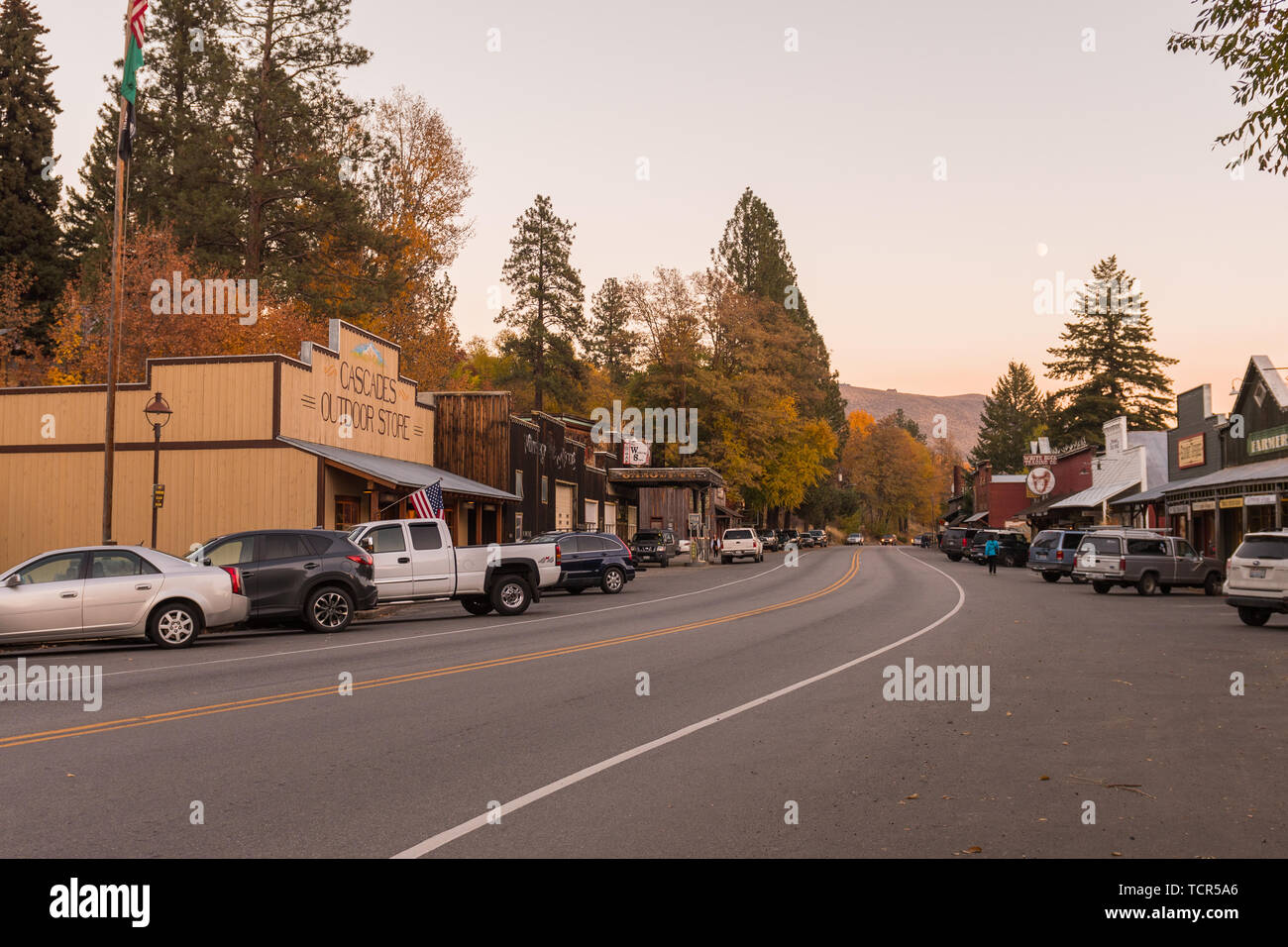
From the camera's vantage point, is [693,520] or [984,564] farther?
[693,520]

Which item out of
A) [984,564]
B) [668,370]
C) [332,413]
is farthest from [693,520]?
[332,413]

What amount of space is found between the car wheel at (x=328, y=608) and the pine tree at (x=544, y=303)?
198 ft

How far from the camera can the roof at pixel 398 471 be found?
2703 centimetres

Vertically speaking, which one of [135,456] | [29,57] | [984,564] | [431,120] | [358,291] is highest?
[29,57]

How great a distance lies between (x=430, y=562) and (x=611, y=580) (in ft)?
34.6

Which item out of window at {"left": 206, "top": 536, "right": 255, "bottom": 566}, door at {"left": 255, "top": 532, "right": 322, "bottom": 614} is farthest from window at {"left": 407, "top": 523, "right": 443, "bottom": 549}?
window at {"left": 206, "top": 536, "right": 255, "bottom": 566}

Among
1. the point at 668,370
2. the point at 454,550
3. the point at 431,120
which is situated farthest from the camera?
the point at 668,370

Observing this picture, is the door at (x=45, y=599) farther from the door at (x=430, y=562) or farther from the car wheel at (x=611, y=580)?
the car wheel at (x=611, y=580)

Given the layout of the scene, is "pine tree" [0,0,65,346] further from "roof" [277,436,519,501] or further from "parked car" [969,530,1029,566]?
"parked car" [969,530,1029,566]

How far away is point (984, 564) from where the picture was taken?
57250 millimetres

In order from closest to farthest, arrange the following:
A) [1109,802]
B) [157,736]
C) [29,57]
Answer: [1109,802]
[157,736]
[29,57]

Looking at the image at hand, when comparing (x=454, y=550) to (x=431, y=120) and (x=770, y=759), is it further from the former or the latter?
(x=431, y=120)
